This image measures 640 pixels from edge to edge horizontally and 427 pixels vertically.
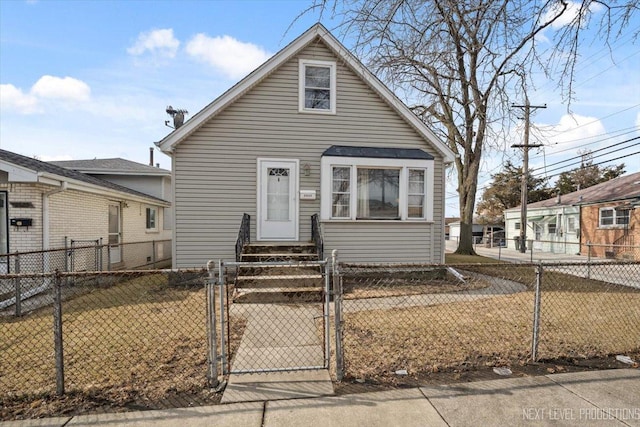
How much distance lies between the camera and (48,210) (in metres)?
8.22

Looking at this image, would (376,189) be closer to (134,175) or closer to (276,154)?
(276,154)

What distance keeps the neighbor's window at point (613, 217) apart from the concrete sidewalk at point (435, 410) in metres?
19.8

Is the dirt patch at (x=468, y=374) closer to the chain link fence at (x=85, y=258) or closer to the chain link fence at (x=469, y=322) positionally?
the chain link fence at (x=469, y=322)

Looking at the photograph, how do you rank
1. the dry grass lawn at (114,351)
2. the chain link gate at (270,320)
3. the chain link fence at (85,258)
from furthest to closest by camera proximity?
the chain link fence at (85,258)
the chain link gate at (270,320)
the dry grass lawn at (114,351)

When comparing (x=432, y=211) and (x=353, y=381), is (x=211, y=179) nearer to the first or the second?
(x=432, y=211)

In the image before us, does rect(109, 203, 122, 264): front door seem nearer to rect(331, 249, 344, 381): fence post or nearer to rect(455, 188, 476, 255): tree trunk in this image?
rect(331, 249, 344, 381): fence post

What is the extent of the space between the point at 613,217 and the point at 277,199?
19.9 metres

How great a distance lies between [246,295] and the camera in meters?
6.62

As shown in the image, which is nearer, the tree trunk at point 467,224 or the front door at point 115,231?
the front door at point 115,231

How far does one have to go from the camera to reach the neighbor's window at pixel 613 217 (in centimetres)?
1802

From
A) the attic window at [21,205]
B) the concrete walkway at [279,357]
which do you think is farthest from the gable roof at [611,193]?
the attic window at [21,205]

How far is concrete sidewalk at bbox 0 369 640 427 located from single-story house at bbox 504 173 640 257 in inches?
530

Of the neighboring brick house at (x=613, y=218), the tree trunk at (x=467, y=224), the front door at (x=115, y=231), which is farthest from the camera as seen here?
the tree trunk at (x=467, y=224)

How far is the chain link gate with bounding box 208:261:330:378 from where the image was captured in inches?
138
